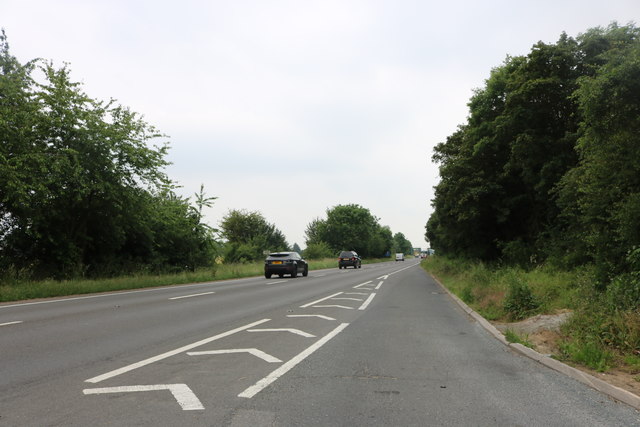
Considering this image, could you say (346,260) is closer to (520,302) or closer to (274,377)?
(520,302)

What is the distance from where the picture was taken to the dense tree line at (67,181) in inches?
718

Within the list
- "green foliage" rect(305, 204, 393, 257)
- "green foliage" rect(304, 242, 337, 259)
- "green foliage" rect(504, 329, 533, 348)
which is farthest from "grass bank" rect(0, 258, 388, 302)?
"green foliage" rect(305, 204, 393, 257)

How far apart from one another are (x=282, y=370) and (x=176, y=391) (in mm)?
1422

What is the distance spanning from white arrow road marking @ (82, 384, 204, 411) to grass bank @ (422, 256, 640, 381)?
513 cm

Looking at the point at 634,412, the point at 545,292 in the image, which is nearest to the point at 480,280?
the point at 545,292

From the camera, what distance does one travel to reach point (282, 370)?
219 inches

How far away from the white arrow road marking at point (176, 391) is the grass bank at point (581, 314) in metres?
5.13

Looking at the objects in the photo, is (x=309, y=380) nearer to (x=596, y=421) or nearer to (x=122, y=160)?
(x=596, y=421)

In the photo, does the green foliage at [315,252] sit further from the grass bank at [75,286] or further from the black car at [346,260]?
the grass bank at [75,286]

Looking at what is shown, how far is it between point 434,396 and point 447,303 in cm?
1074

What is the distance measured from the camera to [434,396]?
462 centimetres

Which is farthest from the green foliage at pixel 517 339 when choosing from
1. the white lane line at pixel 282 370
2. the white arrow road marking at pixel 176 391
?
the white arrow road marking at pixel 176 391

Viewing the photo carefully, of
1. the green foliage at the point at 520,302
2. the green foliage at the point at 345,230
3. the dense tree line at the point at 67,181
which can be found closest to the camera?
the green foliage at the point at 520,302

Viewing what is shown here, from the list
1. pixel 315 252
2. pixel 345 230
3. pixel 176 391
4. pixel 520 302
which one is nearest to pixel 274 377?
pixel 176 391
